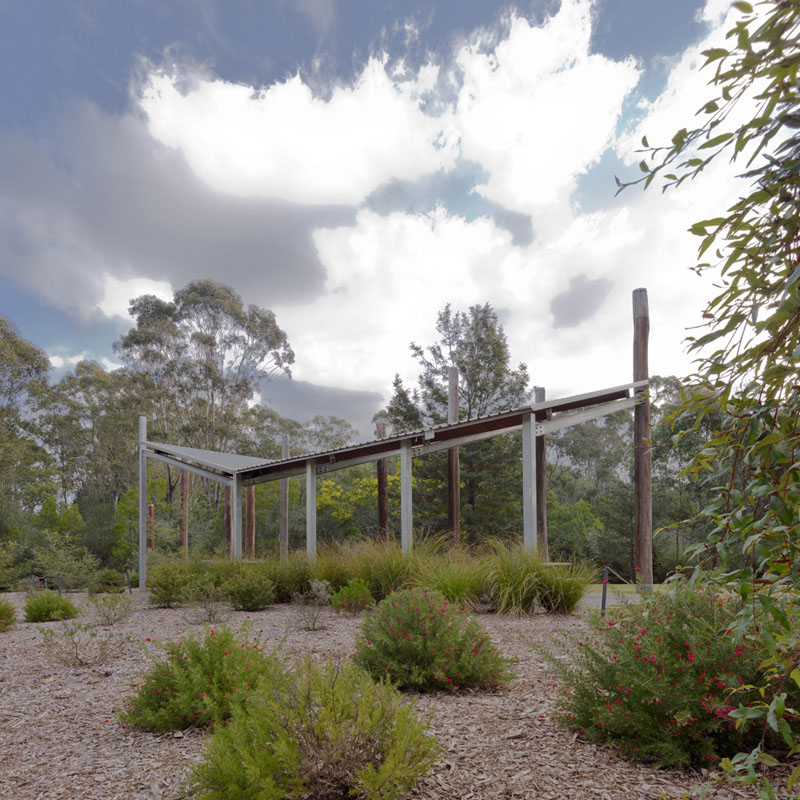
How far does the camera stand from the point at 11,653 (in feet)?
21.3

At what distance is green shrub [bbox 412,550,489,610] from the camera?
7.54 meters

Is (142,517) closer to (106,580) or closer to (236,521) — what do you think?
(236,521)

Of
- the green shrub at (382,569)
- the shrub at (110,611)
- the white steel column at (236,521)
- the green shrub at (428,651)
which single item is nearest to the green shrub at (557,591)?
the green shrub at (382,569)

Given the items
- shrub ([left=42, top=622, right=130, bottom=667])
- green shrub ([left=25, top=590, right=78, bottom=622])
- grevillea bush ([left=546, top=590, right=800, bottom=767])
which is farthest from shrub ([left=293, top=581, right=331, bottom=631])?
grevillea bush ([left=546, top=590, right=800, bottom=767])

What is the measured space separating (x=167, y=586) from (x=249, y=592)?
1.65m

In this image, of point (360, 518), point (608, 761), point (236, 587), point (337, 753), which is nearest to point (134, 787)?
point (337, 753)

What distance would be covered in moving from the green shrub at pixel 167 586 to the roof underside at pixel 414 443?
3.03m

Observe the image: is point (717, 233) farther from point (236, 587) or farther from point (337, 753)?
point (236, 587)

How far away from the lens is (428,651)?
4.29m

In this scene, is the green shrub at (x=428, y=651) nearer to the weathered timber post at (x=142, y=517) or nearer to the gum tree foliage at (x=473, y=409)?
the weathered timber post at (x=142, y=517)

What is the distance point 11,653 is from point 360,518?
17.6 meters

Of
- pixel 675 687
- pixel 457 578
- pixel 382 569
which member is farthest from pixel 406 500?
pixel 675 687

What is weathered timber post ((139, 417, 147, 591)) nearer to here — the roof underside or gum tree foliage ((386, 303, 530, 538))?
the roof underside

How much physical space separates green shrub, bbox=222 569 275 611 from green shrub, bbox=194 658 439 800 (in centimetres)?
634
